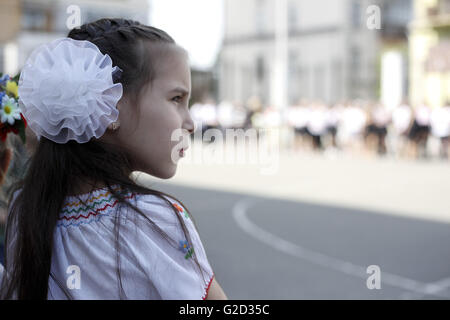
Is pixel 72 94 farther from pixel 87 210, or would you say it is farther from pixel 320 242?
pixel 320 242

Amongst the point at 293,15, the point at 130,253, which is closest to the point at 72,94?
the point at 130,253

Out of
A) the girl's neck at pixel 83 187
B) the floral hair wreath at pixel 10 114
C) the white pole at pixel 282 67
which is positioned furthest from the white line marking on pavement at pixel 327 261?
the white pole at pixel 282 67

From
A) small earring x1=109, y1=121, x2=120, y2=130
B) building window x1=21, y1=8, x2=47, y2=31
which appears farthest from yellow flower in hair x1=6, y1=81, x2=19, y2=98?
building window x1=21, y1=8, x2=47, y2=31

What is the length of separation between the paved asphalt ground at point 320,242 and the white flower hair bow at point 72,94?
3531 millimetres

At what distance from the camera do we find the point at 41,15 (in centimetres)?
3975

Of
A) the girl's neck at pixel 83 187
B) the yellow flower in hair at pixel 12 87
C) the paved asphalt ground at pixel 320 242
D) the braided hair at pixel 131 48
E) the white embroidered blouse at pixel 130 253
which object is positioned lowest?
the paved asphalt ground at pixel 320 242

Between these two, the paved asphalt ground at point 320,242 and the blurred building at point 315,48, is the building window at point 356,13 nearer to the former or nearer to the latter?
the blurred building at point 315,48

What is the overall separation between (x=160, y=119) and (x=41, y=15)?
41220 millimetres

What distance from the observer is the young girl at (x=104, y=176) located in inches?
48.7

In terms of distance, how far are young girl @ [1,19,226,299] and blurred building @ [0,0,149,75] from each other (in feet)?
119

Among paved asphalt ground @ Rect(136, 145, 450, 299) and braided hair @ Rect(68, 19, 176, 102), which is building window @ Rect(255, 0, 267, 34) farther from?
braided hair @ Rect(68, 19, 176, 102)

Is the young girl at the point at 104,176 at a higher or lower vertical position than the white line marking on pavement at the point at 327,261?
higher

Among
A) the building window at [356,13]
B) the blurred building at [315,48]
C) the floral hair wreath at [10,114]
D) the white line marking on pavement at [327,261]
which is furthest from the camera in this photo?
the blurred building at [315,48]

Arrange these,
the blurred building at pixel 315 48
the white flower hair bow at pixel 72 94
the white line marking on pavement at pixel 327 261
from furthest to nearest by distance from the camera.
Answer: the blurred building at pixel 315 48, the white line marking on pavement at pixel 327 261, the white flower hair bow at pixel 72 94
